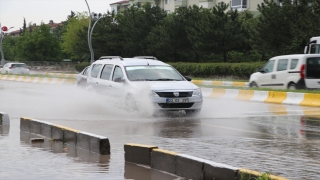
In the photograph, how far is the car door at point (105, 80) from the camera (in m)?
18.0

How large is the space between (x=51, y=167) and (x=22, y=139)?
11.1ft

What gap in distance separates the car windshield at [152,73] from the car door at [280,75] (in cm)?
840

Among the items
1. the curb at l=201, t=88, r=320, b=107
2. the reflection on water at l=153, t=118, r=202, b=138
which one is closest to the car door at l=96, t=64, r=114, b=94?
the reflection on water at l=153, t=118, r=202, b=138

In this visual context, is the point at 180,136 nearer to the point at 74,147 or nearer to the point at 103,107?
the point at 74,147

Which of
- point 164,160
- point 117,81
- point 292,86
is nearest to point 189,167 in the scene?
point 164,160

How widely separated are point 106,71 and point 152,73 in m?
1.81

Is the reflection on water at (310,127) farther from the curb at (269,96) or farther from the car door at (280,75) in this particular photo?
the car door at (280,75)

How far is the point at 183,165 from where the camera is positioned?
7.54m

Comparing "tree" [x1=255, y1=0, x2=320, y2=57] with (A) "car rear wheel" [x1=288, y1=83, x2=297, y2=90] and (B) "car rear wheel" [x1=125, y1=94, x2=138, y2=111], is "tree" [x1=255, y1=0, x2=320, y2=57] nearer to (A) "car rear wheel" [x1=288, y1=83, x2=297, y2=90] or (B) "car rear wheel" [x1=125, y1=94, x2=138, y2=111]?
(A) "car rear wheel" [x1=288, y1=83, x2=297, y2=90]

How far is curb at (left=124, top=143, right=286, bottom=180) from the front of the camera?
6.64m

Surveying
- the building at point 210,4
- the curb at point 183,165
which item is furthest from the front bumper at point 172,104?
the building at point 210,4

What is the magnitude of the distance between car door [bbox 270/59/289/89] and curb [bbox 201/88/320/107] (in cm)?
184

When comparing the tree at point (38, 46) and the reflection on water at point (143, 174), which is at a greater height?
the tree at point (38, 46)

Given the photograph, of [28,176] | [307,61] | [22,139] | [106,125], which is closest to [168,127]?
[106,125]
